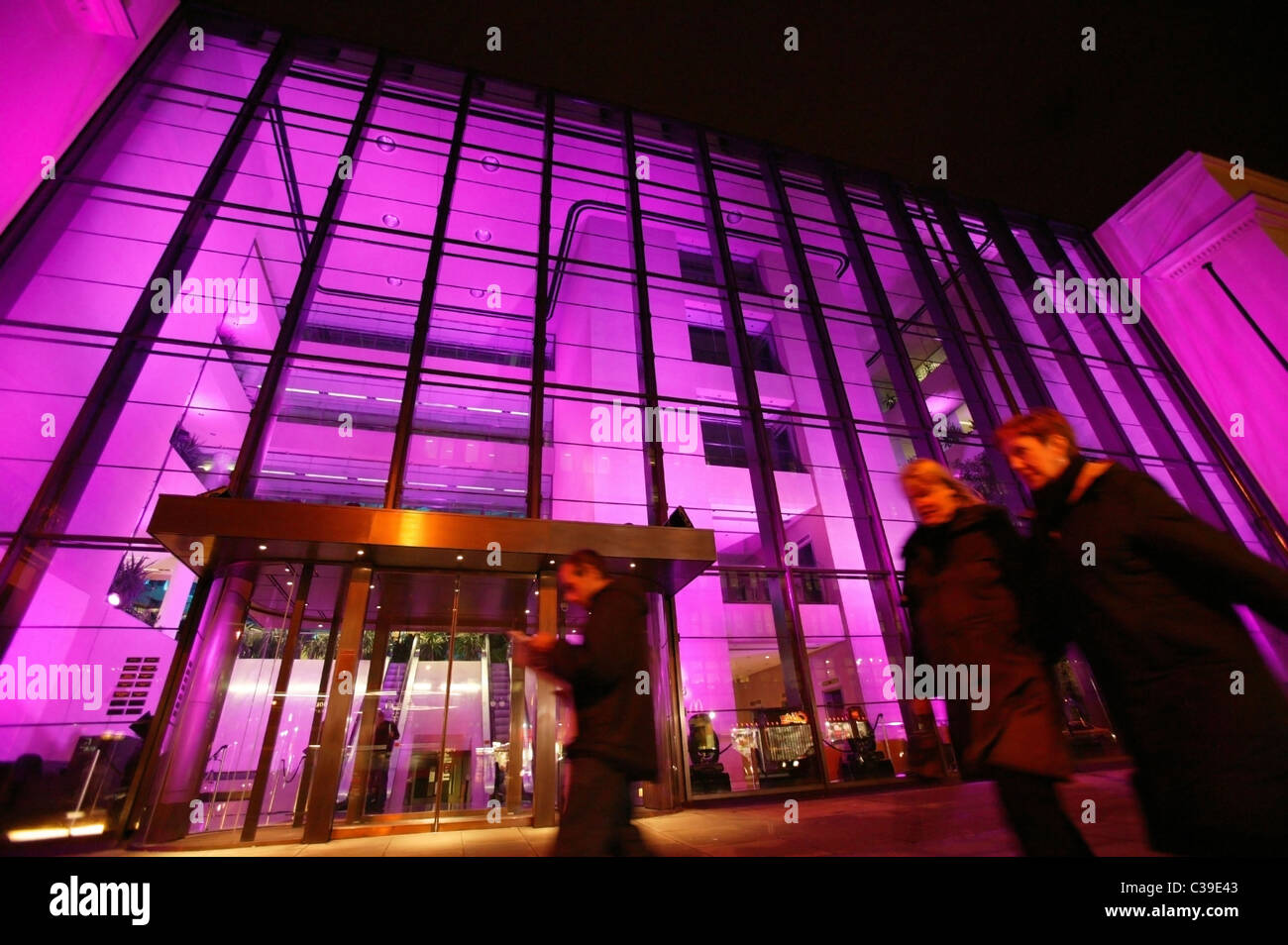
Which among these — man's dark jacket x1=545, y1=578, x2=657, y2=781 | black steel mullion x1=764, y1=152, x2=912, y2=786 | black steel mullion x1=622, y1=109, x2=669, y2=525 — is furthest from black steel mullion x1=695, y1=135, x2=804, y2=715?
man's dark jacket x1=545, y1=578, x2=657, y2=781

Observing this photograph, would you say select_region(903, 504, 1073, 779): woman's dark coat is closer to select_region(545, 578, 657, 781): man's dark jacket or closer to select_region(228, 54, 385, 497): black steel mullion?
select_region(545, 578, 657, 781): man's dark jacket

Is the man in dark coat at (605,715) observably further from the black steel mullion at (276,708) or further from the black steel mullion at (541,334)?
the black steel mullion at (276,708)

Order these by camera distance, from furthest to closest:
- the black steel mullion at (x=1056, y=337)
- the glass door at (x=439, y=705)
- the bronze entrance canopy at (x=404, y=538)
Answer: the black steel mullion at (x=1056, y=337) → the glass door at (x=439, y=705) → the bronze entrance canopy at (x=404, y=538)

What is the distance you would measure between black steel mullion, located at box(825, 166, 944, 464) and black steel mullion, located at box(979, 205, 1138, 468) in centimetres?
253

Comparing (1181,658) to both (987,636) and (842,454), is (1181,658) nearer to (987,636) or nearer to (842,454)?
(987,636)

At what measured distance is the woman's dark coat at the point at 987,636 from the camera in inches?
59.4

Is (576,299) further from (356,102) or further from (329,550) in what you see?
(329,550)

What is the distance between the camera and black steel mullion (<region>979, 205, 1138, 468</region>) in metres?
9.91

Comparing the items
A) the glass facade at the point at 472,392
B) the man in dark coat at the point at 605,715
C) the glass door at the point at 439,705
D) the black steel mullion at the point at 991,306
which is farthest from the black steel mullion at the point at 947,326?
the man in dark coat at the point at 605,715

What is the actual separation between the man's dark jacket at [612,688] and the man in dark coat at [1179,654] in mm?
1243

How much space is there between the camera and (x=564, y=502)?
729 centimetres

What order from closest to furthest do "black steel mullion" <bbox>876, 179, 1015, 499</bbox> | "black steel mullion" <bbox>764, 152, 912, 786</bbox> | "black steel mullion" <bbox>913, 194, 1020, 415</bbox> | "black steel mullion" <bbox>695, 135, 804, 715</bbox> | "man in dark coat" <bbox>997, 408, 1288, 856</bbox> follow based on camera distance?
"man in dark coat" <bbox>997, 408, 1288, 856</bbox> < "black steel mullion" <bbox>695, 135, 804, 715</bbox> < "black steel mullion" <bbox>764, 152, 912, 786</bbox> < "black steel mullion" <bbox>876, 179, 1015, 499</bbox> < "black steel mullion" <bbox>913, 194, 1020, 415</bbox>

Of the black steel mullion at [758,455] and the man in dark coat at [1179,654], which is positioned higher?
the black steel mullion at [758,455]

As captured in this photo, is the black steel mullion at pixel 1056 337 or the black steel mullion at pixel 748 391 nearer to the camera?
the black steel mullion at pixel 748 391
